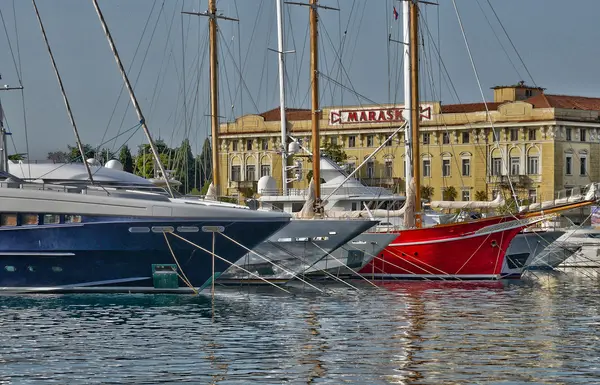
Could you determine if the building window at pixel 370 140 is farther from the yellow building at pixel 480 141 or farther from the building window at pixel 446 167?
the building window at pixel 446 167

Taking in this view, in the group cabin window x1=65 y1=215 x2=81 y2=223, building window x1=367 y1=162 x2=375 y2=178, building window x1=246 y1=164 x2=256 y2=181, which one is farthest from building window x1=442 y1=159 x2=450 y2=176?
cabin window x1=65 y1=215 x2=81 y2=223

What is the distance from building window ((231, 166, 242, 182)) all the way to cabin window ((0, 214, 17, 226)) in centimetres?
8919

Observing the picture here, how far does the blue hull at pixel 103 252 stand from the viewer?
3809 centimetres

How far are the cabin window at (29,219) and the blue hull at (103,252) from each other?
188 mm

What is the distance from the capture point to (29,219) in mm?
38000

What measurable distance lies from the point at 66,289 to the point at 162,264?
9.37 ft

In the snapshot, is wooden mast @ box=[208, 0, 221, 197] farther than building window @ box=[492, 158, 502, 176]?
No

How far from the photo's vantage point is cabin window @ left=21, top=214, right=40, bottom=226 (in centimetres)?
3794

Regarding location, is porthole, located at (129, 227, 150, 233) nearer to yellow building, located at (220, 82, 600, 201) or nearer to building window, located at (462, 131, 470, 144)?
yellow building, located at (220, 82, 600, 201)

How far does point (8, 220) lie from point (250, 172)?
292ft

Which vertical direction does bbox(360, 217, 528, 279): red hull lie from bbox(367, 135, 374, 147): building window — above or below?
below

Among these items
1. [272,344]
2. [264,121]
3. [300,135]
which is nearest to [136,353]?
[272,344]

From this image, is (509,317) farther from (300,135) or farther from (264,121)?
(264,121)

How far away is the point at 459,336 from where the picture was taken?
101 ft
